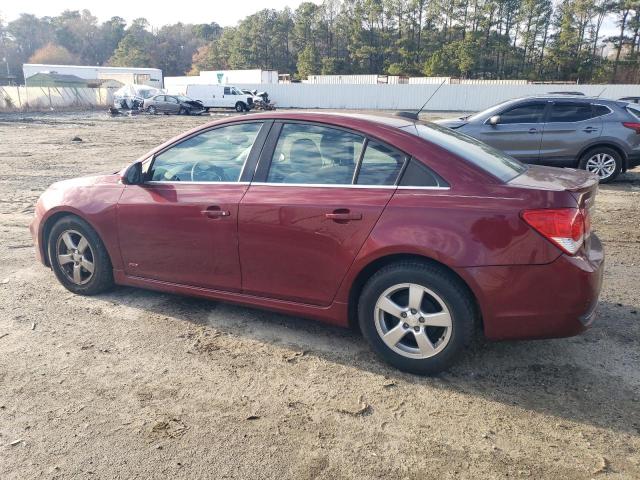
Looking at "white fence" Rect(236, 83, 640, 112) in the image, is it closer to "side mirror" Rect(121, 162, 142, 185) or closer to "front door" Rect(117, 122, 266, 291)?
"front door" Rect(117, 122, 266, 291)

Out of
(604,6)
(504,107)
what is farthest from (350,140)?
(604,6)

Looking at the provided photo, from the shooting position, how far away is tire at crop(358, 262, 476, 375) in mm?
3295

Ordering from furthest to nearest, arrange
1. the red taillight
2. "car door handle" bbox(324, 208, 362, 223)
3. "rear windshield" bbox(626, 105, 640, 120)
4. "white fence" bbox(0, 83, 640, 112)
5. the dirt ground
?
"white fence" bbox(0, 83, 640, 112)
"rear windshield" bbox(626, 105, 640, 120)
the red taillight
"car door handle" bbox(324, 208, 362, 223)
the dirt ground

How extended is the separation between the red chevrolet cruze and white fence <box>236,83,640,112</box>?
142 feet

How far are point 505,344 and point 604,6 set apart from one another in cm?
7558

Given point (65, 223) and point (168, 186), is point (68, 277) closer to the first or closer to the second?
point (65, 223)

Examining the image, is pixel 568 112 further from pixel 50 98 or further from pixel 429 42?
pixel 429 42

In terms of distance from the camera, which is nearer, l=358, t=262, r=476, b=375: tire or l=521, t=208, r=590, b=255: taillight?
l=521, t=208, r=590, b=255: taillight

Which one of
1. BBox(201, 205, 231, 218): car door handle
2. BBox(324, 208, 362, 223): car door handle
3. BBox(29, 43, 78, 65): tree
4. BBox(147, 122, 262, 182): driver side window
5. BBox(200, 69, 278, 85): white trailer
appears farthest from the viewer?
BBox(29, 43, 78, 65): tree

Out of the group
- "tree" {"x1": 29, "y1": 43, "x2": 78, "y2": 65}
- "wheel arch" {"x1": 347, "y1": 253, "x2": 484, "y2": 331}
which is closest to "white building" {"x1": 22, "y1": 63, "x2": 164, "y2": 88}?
"wheel arch" {"x1": 347, "y1": 253, "x2": 484, "y2": 331}

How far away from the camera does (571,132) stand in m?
10.0

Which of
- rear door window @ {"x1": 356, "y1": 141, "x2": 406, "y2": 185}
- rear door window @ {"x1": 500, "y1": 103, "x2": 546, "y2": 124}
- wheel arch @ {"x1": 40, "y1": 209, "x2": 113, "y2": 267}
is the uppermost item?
rear door window @ {"x1": 500, "y1": 103, "x2": 546, "y2": 124}

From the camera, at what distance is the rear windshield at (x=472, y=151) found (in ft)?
11.7

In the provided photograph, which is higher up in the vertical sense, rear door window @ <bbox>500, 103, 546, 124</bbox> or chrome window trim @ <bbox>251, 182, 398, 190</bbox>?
rear door window @ <bbox>500, 103, 546, 124</bbox>
